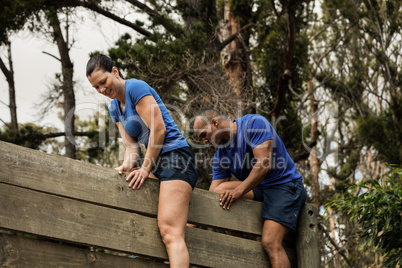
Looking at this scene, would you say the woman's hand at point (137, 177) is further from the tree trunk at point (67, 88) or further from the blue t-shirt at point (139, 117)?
the tree trunk at point (67, 88)

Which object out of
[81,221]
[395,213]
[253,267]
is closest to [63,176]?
[81,221]

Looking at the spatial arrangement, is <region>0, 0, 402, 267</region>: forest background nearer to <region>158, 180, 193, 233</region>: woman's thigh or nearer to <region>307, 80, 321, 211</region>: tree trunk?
<region>307, 80, 321, 211</region>: tree trunk

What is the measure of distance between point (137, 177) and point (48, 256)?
65 cm

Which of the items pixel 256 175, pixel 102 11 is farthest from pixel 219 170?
pixel 102 11

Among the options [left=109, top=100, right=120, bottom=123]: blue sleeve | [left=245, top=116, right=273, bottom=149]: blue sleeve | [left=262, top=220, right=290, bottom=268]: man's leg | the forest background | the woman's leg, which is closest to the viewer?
the woman's leg

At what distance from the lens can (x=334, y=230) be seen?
16500mm

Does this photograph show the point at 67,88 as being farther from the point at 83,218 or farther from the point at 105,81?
the point at 83,218

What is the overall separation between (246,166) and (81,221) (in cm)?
145

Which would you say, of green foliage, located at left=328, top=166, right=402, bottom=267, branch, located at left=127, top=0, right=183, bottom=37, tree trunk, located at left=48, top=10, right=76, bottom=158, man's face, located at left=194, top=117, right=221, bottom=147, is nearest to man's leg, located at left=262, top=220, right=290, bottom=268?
man's face, located at left=194, top=117, right=221, bottom=147

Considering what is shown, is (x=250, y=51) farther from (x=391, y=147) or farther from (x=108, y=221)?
(x=108, y=221)

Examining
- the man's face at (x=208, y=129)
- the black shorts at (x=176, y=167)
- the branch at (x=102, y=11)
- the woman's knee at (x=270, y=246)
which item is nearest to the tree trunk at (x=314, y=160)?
the branch at (x=102, y=11)

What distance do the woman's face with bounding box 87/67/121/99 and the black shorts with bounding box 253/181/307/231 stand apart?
4.15 feet

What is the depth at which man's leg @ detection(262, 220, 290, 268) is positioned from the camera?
131 inches

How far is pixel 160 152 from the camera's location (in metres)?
3.04
